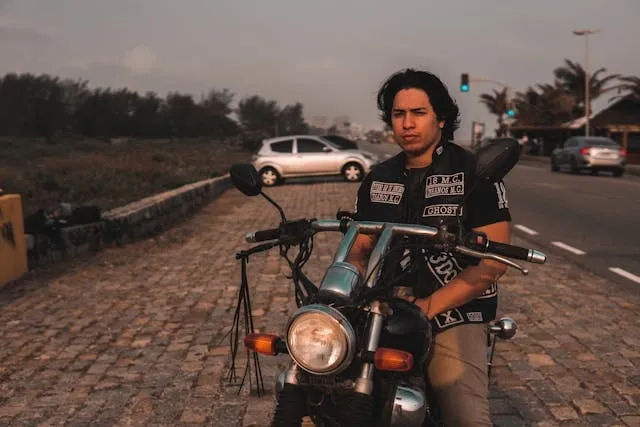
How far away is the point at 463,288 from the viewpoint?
7.66 feet

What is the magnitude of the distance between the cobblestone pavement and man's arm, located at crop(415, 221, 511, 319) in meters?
1.96

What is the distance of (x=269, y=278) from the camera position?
855 centimetres

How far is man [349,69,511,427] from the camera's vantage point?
2.35 meters

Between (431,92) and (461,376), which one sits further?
(431,92)

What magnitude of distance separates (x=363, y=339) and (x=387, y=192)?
2.43 ft

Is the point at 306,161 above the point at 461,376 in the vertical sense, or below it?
above

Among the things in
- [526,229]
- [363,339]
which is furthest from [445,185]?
[526,229]

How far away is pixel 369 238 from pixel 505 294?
17.3 ft

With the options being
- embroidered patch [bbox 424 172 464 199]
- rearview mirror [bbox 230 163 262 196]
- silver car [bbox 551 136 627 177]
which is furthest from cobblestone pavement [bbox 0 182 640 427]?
silver car [bbox 551 136 627 177]

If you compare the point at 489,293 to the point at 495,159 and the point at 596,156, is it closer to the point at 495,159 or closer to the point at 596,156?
the point at 495,159

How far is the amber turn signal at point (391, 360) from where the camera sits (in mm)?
1918

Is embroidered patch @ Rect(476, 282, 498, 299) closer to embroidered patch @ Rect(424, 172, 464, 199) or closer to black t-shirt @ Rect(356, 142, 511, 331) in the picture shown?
black t-shirt @ Rect(356, 142, 511, 331)

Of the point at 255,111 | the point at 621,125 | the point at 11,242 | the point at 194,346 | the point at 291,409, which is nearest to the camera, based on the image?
the point at 291,409

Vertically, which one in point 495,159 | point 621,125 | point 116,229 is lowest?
point 116,229
